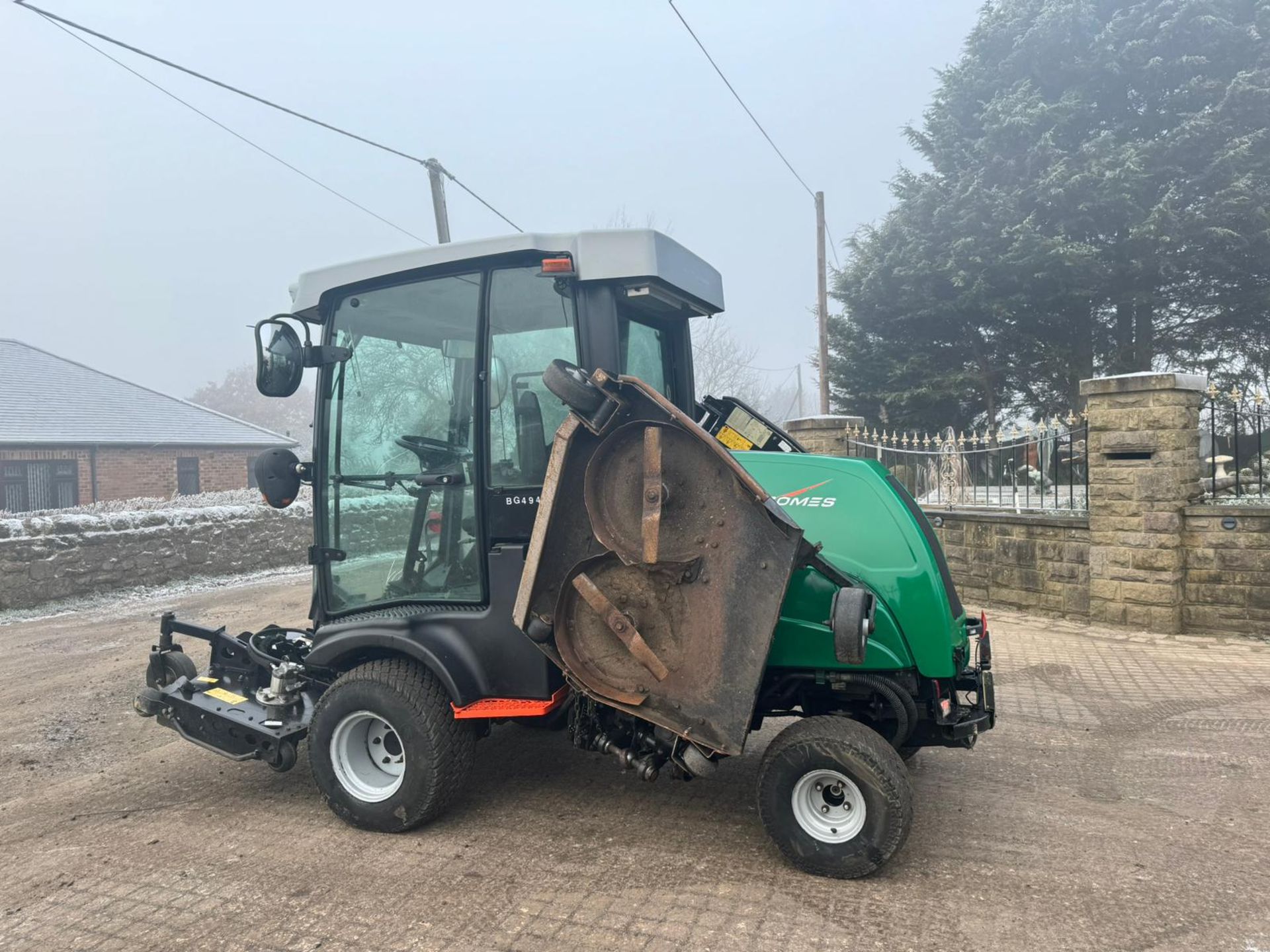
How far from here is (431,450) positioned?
12.6 feet

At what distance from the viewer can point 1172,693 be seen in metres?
5.74

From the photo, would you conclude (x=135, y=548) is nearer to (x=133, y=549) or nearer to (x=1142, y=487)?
(x=133, y=549)

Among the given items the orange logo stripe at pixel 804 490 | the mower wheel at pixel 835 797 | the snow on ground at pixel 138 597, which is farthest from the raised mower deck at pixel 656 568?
the snow on ground at pixel 138 597

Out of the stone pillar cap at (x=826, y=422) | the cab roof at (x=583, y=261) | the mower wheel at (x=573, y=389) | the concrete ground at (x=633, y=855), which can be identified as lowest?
the concrete ground at (x=633, y=855)

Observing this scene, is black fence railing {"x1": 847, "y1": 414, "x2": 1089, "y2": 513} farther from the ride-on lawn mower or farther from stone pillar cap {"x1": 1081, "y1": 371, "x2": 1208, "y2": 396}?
the ride-on lawn mower

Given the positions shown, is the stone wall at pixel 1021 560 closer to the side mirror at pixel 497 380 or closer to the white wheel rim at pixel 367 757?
the side mirror at pixel 497 380

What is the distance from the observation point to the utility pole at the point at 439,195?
48.4ft

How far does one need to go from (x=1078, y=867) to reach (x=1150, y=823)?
0.67 m

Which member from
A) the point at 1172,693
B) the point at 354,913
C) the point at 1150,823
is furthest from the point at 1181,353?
the point at 354,913

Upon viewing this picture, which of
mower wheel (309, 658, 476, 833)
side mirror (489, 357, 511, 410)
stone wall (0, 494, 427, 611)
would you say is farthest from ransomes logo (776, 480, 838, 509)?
stone wall (0, 494, 427, 611)

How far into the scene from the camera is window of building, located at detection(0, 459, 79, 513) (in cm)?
2188

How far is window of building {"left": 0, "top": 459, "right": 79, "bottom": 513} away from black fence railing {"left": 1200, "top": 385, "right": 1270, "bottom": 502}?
81.1 feet

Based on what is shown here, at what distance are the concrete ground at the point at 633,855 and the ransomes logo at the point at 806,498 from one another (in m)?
1.45

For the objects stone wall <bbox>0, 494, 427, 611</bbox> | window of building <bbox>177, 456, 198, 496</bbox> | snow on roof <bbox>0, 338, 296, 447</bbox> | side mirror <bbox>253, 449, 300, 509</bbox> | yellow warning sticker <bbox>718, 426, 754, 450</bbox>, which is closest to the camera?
side mirror <bbox>253, 449, 300, 509</bbox>
